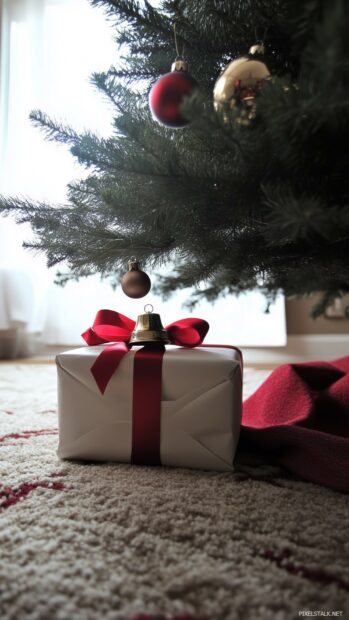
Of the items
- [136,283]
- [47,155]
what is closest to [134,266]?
[136,283]

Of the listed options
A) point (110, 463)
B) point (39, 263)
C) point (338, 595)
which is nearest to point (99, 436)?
point (110, 463)

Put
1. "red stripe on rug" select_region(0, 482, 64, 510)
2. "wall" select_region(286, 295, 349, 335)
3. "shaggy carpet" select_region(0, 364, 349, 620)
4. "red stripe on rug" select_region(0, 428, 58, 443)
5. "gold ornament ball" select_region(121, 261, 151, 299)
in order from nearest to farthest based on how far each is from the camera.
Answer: "shaggy carpet" select_region(0, 364, 349, 620), "red stripe on rug" select_region(0, 482, 64, 510), "gold ornament ball" select_region(121, 261, 151, 299), "red stripe on rug" select_region(0, 428, 58, 443), "wall" select_region(286, 295, 349, 335)

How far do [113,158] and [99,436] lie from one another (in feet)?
1.00

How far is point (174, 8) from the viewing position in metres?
0.47

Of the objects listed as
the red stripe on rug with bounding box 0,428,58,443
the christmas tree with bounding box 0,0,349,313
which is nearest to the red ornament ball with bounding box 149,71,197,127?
the christmas tree with bounding box 0,0,349,313

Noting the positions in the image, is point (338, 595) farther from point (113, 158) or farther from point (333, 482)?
point (113, 158)

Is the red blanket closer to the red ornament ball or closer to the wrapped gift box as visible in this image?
the wrapped gift box

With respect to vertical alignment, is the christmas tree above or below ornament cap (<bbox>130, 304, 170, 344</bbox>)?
above

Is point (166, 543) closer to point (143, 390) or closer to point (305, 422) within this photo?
point (143, 390)

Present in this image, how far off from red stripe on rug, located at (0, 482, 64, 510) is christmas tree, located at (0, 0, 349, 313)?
25 centimetres

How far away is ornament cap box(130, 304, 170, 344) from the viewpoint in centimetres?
56

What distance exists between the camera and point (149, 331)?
0.56 meters

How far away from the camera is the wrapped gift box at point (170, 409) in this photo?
50 centimetres

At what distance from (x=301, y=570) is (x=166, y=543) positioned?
10cm
